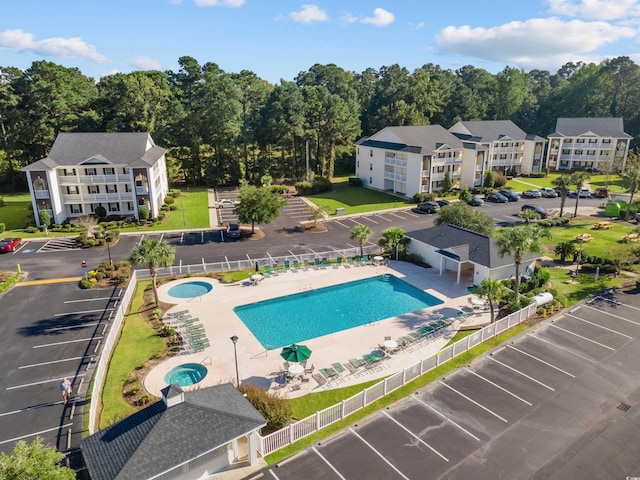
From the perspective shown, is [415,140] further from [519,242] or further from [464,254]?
[519,242]

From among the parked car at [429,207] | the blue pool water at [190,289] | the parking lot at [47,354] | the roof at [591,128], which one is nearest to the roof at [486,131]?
the roof at [591,128]

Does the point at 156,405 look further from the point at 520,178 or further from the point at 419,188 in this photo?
the point at 520,178

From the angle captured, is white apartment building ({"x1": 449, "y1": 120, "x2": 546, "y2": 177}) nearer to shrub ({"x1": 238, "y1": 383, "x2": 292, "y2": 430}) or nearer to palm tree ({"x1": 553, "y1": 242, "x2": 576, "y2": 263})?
palm tree ({"x1": 553, "y1": 242, "x2": 576, "y2": 263})

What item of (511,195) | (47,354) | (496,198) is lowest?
(47,354)

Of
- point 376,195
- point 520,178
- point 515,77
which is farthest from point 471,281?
point 515,77

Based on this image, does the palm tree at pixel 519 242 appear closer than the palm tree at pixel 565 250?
Yes

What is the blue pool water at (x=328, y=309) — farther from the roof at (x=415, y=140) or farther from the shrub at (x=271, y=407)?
the roof at (x=415, y=140)

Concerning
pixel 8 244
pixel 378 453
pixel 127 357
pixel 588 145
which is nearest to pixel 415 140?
pixel 588 145
